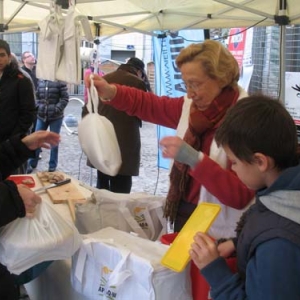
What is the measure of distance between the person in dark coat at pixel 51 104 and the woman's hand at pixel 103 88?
3.30 metres

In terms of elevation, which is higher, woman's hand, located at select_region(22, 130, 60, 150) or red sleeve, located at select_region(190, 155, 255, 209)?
woman's hand, located at select_region(22, 130, 60, 150)

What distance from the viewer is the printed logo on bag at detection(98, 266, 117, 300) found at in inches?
45.4

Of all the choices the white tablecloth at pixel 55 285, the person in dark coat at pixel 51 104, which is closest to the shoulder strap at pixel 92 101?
the white tablecloth at pixel 55 285

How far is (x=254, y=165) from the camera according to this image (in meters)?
0.88

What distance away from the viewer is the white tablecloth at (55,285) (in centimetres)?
152

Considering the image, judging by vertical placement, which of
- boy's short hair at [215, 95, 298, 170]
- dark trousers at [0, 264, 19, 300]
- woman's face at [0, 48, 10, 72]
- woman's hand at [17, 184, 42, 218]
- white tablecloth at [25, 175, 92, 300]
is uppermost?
woman's face at [0, 48, 10, 72]

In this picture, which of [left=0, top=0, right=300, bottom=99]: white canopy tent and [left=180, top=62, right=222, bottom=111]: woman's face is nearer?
[left=180, top=62, right=222, bottom=111]: woman's face

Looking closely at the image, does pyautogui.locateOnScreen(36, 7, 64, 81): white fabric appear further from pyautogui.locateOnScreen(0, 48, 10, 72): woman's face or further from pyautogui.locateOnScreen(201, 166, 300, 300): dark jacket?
pyautogui.locateOnScreen(0, 48, 10, 72): woman's face

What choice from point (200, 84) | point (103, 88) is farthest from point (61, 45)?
point (200, 84)

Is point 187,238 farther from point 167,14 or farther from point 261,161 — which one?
point 167,14

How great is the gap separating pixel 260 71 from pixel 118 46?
33.6ft

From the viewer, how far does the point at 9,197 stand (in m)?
1.15

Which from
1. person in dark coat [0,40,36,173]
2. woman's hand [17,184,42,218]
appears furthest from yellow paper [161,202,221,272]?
person in dark coat [0,40,36,173]

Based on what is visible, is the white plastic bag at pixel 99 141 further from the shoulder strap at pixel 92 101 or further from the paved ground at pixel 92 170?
the paved ground at pixel 92 170
